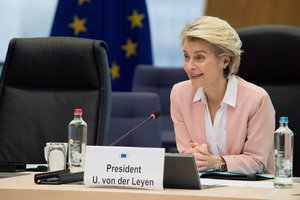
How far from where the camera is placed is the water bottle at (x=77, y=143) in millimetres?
2719

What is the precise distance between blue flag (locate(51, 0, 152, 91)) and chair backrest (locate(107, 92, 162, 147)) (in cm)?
143

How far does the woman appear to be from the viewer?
116 inches

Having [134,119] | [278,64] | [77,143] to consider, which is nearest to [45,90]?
[77,143]

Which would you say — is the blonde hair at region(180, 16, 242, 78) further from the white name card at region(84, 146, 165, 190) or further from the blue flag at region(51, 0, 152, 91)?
the blue flag at region(51, 0, 152, 91)

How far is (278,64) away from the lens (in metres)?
3.13

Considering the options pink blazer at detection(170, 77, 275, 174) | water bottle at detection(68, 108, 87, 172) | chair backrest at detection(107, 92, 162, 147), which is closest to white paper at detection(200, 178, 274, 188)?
pink blazer at detection(170, 77, 275, 174)

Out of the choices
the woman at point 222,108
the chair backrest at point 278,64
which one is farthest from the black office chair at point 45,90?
the chair backrest at point 278,64

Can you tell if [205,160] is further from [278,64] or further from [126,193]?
[126,193]

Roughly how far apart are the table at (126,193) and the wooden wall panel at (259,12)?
381 cm

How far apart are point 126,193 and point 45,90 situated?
141 centimetres

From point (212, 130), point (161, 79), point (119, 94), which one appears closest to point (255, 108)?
point (212, 130)

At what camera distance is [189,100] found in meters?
3.16

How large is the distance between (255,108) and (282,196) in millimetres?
1002

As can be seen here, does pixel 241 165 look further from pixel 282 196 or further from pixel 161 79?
pixel 161 79
